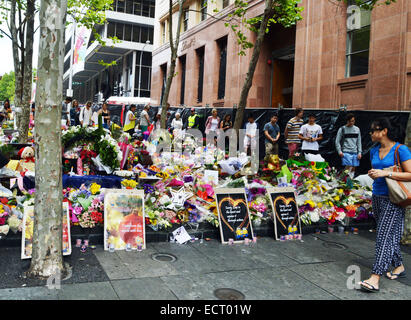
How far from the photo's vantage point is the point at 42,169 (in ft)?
14.7

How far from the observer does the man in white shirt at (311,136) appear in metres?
10.9

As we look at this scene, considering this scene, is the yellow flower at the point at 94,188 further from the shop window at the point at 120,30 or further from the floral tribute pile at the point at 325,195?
the shop window at the point at 120,30

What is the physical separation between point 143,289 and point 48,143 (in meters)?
1.95

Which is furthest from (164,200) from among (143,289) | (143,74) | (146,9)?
(146,9)

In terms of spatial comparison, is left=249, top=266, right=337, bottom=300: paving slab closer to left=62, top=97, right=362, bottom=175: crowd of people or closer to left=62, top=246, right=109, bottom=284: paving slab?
left=62, top=246, right=109, bottom=284: paving slab

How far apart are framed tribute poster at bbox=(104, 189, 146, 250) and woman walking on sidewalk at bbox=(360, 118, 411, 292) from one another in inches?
122

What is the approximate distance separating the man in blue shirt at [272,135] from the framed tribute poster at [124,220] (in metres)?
6.94

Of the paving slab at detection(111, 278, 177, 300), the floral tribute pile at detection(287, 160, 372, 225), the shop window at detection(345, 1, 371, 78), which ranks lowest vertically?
the paving slab at detection(111, 278, 177, 300)

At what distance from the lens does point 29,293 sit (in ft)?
13.1

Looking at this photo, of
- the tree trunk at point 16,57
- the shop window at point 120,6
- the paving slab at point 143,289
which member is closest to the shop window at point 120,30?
the shop window at point 120,6

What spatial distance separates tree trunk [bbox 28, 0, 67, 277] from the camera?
14.3 ft

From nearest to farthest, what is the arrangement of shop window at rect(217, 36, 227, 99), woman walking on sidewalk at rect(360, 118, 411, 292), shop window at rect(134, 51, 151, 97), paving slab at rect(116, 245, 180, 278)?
woman walking on sidewalk at rect(360, 118, 411, 292) < paving slab at rect(116, 245, 180, 278) < shop window at rect(217, 36, 227, 99) < shop window at rect(134, 51, 151, 97)

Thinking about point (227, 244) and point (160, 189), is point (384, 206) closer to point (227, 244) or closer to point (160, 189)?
point (227, 244)

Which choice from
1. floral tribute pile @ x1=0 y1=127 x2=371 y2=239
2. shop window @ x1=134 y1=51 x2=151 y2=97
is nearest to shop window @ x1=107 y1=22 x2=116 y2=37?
shop window @ x1=134 y1=51 x2=151 y2=97
